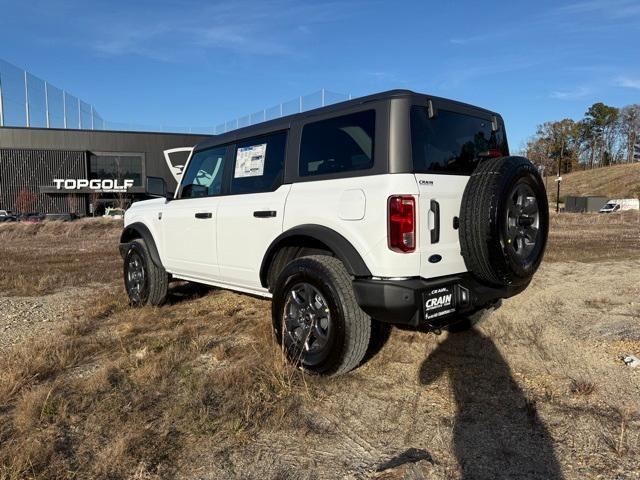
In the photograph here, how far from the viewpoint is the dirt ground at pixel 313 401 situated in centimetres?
254

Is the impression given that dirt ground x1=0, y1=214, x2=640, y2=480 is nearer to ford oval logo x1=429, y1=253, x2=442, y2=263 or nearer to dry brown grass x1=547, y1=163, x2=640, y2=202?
ford oval logo x1=429, y1=253, x2=442, y2=263

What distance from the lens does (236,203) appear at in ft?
15.1

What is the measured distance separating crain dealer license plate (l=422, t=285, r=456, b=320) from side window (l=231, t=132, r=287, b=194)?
65.2 inches

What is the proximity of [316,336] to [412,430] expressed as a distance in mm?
1083

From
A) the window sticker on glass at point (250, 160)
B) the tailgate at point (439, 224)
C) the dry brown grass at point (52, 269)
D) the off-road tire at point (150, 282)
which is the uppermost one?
the window sticker on glass at point (250, 160)

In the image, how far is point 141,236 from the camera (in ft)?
20.2

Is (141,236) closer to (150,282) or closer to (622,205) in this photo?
(150,282)

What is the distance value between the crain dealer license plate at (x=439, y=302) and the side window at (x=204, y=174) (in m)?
2.56

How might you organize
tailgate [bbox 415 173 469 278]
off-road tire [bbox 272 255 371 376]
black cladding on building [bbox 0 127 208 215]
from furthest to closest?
black cladding on building [bbox 0 127 208 215] < off-road tire [bbox 272 255 371 376] < tailgate [bbox 415 173 469 278]

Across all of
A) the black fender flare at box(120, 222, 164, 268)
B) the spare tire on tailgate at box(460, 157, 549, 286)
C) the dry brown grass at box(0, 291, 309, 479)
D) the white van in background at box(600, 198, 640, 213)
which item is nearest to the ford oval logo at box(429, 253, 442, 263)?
the spare tire on tailgate at box(460, 157, 549, 286)

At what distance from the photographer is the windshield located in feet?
11.3

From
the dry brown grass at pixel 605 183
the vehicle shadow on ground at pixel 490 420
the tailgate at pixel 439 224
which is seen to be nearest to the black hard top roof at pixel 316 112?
the tailgate at pixel 439 224

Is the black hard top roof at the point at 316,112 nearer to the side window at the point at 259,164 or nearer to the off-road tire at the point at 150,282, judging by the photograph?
the side window at the point at 259,164

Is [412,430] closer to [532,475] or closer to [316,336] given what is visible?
[532,475]
